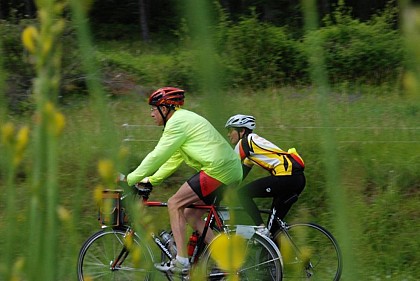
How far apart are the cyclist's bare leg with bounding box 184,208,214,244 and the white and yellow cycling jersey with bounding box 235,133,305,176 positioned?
43 centimetres

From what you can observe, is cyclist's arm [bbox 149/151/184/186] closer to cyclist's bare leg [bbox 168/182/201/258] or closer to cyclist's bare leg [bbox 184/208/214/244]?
cyclist's bare leg [bbox 168/182/201/258]

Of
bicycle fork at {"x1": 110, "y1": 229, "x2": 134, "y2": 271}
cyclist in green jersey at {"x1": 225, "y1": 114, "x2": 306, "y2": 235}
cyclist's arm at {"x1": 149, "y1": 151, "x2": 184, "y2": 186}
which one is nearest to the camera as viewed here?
bicycle fork at {"x1": 110, "y1": 229, "x2": 134, "y2": 271}

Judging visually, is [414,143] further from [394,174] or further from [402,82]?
[402,82]

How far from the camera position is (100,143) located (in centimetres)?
72

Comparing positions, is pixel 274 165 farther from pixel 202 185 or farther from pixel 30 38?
pixel 30 38

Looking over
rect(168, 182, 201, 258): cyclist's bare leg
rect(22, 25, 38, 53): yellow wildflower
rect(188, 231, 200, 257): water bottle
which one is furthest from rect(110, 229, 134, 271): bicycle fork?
rect(188, 231, 200, 257): water bottle

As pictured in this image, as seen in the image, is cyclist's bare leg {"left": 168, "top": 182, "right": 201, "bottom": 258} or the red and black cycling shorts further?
cyclist's bare leg {"left": 168, "top": 182, "right": 201, "bottom": 258}

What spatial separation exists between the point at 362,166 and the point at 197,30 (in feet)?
19.6

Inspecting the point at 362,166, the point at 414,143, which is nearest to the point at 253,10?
the point at 362,166

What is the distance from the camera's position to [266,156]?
4859 millimetres

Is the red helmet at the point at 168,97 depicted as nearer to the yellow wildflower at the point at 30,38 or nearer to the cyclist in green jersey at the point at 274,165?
the cyclist in green jersey at the point at 274,165

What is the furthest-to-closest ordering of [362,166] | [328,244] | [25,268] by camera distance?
[362,166] < [328,244] < [25,268]

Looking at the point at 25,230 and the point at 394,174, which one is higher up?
the point at 25,230

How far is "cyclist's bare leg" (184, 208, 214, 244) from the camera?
4.66 m
